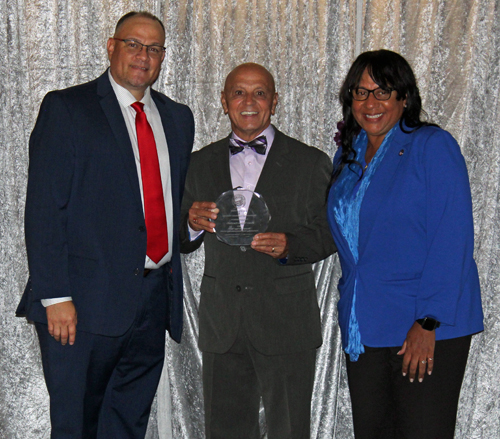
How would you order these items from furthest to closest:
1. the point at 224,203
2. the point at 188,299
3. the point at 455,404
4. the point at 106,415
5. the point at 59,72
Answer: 1. the point at 188,299
2. the point at 59,72
3. the point at 106,415
4. the point at 224,203
5. the point at 455,404

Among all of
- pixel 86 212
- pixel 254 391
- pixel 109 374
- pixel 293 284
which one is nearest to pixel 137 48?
pixel 86 212

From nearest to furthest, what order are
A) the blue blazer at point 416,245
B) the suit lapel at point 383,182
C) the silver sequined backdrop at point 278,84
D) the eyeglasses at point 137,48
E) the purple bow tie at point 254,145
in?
the blue blazer at point 416,245
the suit lapel at point 383,182
the eyeglasses at point 137,48
the purple bow tie at point 254,145
the silver sequined backdrop at point 278,84

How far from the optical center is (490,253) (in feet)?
8.96

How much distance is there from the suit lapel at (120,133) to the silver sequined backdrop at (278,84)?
26.1 inches

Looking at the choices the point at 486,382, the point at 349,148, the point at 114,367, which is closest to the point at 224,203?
the point at 349,148

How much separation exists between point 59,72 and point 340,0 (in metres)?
1.39

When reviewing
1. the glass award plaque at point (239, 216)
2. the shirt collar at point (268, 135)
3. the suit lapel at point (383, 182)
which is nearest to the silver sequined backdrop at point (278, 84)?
the shirt collar at point (268, 135)

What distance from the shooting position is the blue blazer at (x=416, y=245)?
5.95ft

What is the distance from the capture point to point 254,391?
233 cm

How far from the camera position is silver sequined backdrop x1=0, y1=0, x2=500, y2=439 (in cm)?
266

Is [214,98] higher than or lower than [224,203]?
higher

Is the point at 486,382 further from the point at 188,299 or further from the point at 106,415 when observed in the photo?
the point at 106,415

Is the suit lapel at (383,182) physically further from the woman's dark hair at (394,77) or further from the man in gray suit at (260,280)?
the man in gray suit at (260,280)

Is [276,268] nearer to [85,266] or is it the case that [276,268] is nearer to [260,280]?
[260,280]
